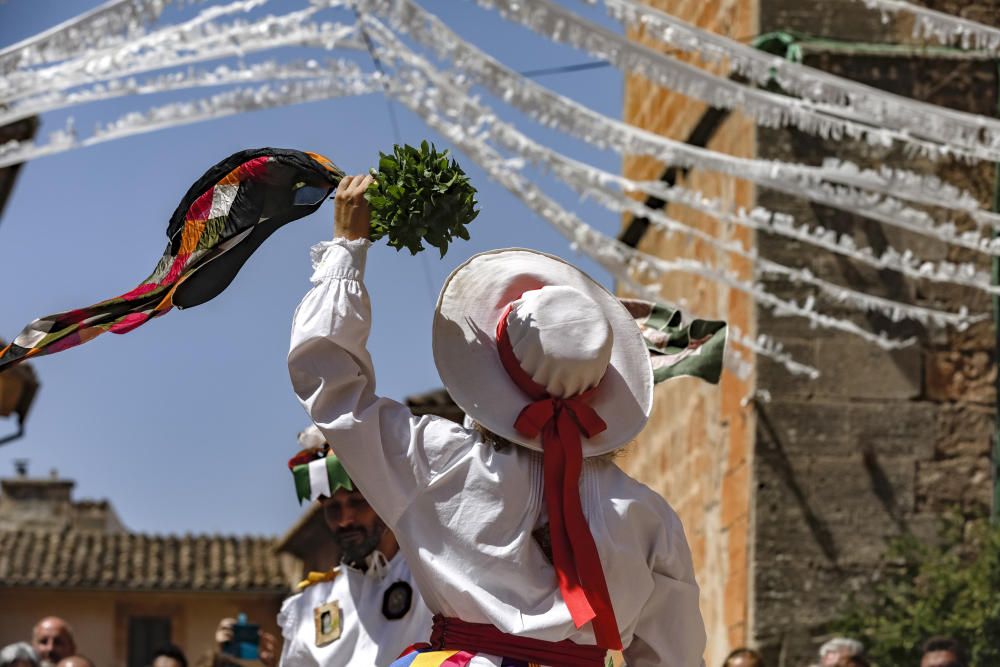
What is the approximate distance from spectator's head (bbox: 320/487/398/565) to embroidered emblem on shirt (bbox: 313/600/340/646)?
168mm

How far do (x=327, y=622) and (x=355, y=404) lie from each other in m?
1.48

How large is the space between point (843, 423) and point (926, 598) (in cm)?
108

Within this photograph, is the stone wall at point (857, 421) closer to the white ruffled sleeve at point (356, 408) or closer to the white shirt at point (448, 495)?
the white shirt at point (448, 495)

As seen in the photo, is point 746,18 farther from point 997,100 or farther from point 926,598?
point 926,598

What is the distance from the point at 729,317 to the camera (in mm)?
10391

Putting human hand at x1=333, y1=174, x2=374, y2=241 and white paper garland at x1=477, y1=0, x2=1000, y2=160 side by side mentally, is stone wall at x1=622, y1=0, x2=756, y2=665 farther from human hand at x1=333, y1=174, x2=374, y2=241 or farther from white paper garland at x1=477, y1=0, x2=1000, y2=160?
human hand at x1=333, y1=174, x2=374, y2=241

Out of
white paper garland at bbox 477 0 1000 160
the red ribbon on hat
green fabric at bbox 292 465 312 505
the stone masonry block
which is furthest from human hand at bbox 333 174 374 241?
the stone masonry block

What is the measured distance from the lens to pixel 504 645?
352cm

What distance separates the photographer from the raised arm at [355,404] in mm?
3531


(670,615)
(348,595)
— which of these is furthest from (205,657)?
(670,615)

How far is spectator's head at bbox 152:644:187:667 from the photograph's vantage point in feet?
24.5

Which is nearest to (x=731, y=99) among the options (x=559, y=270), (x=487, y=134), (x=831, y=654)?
(x=487, y=134)

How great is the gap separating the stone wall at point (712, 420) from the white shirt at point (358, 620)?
16.4ft

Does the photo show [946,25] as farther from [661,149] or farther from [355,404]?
[355,404]
